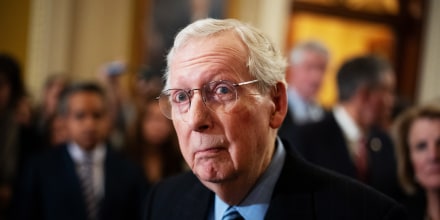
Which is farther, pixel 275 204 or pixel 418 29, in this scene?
pixel 418 29

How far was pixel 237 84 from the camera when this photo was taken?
1715 mm

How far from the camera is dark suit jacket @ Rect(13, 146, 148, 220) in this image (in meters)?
3.39

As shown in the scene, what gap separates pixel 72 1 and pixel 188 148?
5.63 meters

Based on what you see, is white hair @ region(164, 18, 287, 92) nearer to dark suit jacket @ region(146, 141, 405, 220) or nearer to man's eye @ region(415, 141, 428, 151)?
dark suit jacket @ region(146, 141, 405, 220)

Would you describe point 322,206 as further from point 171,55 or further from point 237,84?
point 171,55

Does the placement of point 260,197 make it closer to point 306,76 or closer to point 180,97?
point 180,97

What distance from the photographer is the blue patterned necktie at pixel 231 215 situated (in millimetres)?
1838

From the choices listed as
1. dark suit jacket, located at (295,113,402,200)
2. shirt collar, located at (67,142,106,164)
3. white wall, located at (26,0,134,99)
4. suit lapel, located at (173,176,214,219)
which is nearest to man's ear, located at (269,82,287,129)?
suit lapel, located at (173,176,214,219)

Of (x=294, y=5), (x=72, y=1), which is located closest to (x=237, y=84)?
(x=72, y=1)

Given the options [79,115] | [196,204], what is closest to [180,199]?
[196,204]

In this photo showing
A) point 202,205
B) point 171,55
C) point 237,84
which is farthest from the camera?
point 202,205

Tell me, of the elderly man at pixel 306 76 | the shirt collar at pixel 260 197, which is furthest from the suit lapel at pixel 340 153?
the elderly man at pixel 306 76

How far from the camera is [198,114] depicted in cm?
171

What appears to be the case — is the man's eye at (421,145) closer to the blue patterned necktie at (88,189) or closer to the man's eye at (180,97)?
the man's eye at (180,97)
